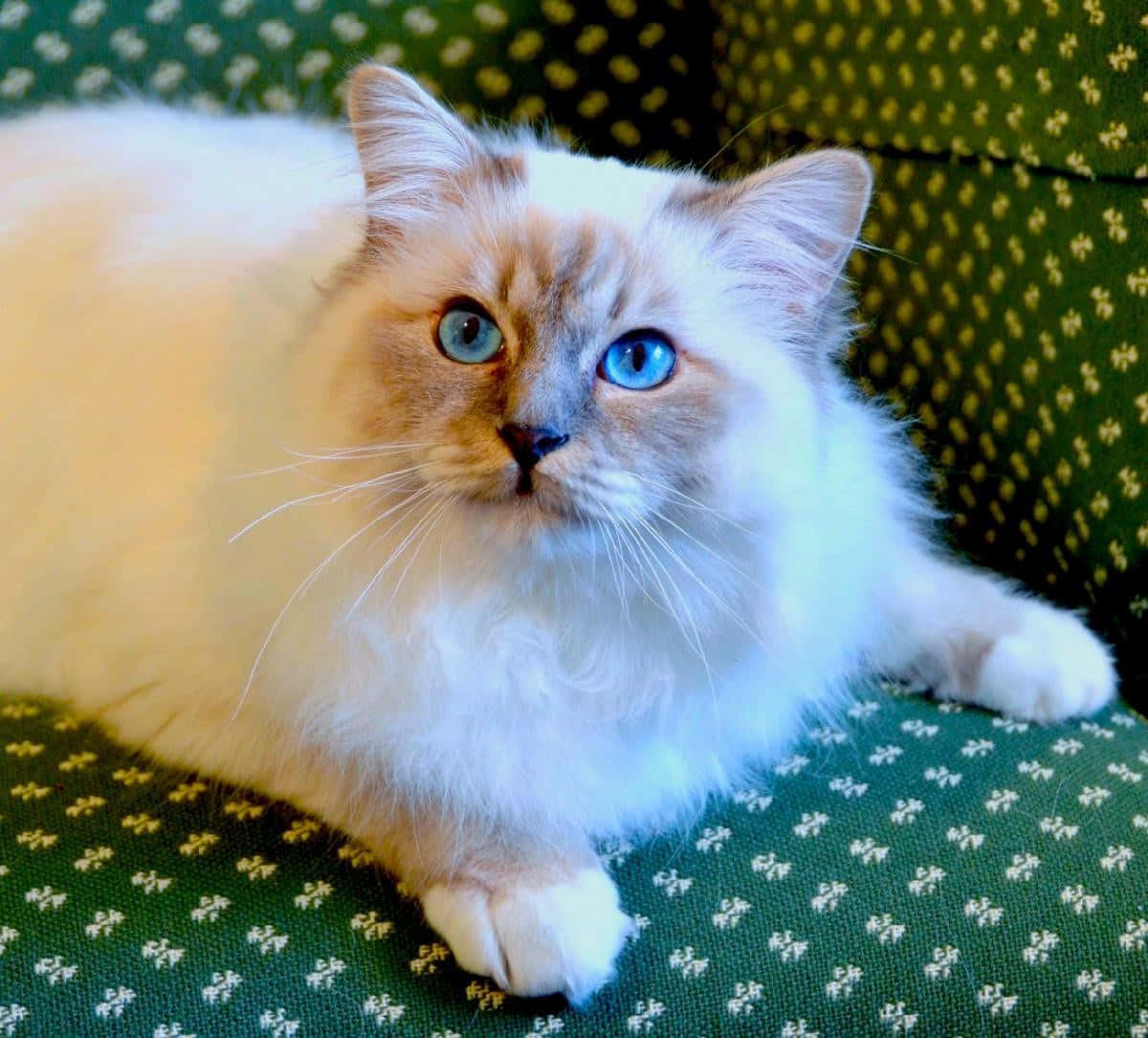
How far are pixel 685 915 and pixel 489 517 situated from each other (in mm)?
445

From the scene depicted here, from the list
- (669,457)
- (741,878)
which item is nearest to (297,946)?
(741,878)

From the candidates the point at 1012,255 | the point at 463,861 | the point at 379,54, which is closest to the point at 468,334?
the point at 463,861

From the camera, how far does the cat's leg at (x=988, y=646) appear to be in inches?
55.5

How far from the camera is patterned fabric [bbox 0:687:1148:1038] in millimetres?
1059

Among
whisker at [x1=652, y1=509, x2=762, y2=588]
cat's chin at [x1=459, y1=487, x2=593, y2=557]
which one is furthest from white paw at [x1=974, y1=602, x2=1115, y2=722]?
cat's chin at [x1=459, y1=487, x2=593, y2=557]

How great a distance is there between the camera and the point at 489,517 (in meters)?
1.09

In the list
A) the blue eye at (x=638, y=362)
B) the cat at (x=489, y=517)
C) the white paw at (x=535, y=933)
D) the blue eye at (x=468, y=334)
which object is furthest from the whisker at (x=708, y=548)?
the white paw at (x=535, y=933)

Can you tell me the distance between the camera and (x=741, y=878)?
1192 mm

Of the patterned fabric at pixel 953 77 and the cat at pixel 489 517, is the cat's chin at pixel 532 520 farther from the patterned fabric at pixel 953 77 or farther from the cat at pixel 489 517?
the patterned fabric at pixel 953 77

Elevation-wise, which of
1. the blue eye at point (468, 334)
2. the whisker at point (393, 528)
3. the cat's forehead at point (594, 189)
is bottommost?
the whisker at point (393, 528)

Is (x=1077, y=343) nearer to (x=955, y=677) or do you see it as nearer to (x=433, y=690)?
(x=955, y=677)

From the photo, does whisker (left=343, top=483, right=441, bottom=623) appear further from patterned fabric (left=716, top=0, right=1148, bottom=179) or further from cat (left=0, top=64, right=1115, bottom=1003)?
patterned fabric (left=716, top=0, right=1148, bottom=179)

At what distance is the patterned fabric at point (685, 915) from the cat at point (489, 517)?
5cm

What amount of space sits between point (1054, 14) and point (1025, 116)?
121 mm
